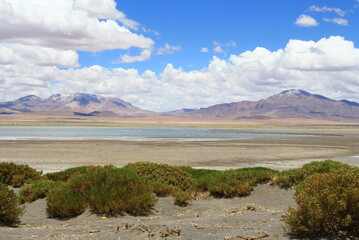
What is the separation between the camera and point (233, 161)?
36.4 metres

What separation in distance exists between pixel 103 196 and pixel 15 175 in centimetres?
844

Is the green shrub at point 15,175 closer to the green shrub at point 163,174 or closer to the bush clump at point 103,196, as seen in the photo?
the green shrub at point 163,174

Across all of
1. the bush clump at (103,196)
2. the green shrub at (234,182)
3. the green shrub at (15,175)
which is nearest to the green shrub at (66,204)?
the bush clump at (103,196)

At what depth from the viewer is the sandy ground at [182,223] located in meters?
8.98

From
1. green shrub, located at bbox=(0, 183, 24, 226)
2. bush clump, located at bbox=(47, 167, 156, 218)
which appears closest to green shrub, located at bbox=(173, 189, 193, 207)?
bush clump, located at bbox=(47, 167, 156, 218)

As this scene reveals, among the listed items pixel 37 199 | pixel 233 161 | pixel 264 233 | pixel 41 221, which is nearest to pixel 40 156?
pixel 233 161

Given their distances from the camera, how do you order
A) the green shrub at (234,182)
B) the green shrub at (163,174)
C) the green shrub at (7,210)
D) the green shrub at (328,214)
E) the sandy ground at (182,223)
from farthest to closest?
the green shrub at (163,174) < the green shrub at (234,182) < the green shrub at (7,210) < the sandy ground at (182,223) < the green shrub at (328,214)

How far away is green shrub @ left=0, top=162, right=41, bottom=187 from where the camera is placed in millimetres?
18469

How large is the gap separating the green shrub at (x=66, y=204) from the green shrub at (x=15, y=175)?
6.57 m

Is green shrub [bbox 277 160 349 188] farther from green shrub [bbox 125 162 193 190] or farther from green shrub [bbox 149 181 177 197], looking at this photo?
green shrub [bbox 149 181 177 197]

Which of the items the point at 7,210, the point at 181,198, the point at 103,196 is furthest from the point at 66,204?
the point at 181,198

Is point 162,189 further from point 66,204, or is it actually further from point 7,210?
point 7,210

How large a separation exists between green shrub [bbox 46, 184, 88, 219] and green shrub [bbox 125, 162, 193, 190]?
4.21 meters

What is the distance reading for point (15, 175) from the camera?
61.1ft
